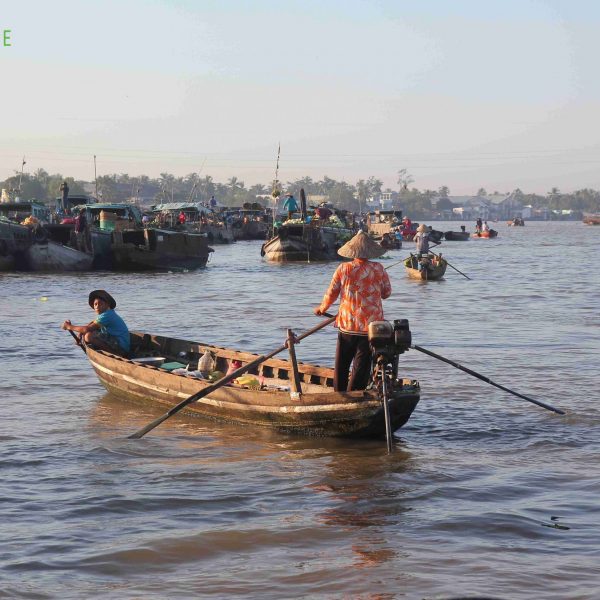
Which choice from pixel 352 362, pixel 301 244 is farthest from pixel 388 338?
pixel 301 244

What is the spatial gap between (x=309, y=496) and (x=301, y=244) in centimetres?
3912

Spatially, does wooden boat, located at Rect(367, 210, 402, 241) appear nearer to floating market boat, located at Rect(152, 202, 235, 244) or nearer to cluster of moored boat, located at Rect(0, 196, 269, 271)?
floating market boat, located at Rect(152, 202, 235, 244)

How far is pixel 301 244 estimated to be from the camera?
4772 centimetres

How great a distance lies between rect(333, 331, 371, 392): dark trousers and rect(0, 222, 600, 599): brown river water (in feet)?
1.95

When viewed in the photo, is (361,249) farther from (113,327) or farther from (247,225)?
(247,225)

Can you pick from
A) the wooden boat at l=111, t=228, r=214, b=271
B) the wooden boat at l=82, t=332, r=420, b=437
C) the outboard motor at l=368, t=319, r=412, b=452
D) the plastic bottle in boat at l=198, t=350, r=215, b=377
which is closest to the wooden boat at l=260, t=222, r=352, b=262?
the wooden boat at l=111, t=228, r=214, b=271

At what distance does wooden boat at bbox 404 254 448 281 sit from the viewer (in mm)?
34781

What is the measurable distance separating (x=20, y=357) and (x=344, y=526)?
10.7 meters

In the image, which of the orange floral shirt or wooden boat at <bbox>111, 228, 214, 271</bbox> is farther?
wooden boat at <bbox>111, 228, 214, 271</bbox>

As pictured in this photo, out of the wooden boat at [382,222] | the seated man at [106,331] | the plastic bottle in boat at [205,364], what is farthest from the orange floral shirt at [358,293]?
the wooden boat at [382,222]

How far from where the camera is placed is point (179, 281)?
36469mm

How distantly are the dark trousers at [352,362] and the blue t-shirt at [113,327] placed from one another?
398 centimetres

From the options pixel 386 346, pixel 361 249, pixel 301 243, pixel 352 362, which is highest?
pixel 361 249

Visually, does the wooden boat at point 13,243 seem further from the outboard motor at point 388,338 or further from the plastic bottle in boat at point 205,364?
the outboard motor at point 388,338
